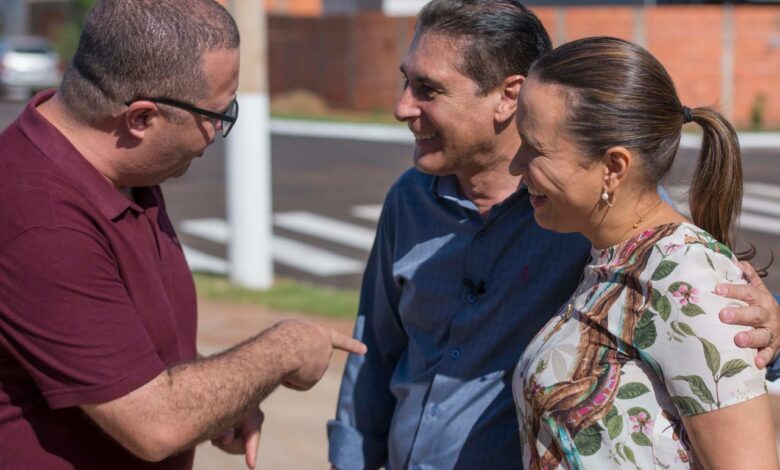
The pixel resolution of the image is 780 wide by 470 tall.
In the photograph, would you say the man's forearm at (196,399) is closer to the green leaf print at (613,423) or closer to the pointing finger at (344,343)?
the pointing finger at (344,343)

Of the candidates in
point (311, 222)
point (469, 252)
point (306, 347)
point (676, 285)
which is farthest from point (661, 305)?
point (311, 222)

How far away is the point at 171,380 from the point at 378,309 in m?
0.90

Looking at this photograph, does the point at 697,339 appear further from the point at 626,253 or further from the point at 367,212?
the point at 367,212

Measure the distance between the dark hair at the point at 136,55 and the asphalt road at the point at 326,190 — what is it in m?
8.07

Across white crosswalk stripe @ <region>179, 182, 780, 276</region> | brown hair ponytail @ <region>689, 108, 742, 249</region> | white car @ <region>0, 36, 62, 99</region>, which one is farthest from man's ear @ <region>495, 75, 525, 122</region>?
white car @ <region>0, 36, 62, 99</region>

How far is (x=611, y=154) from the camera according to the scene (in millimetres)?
2361

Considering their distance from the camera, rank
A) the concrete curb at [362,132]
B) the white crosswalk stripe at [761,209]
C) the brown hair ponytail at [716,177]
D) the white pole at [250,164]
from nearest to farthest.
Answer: the brown hair ponytail at [716,177] < the white pole at [250,164] < the white crosswalk stripe at [761,209] < the concrete curb at [362,132]

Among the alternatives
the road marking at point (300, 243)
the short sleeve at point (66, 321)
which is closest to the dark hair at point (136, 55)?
the short sleeve at point (66, 321)

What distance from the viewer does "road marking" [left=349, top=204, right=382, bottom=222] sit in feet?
47.9

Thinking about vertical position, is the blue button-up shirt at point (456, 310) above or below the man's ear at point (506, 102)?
below

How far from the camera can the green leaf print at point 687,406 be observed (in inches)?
85.1

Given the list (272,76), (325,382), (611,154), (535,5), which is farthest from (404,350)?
(272,76)

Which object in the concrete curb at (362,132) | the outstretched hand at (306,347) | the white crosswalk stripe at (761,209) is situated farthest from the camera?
the concrete curb at (362,132)

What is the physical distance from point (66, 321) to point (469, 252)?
1.06m
